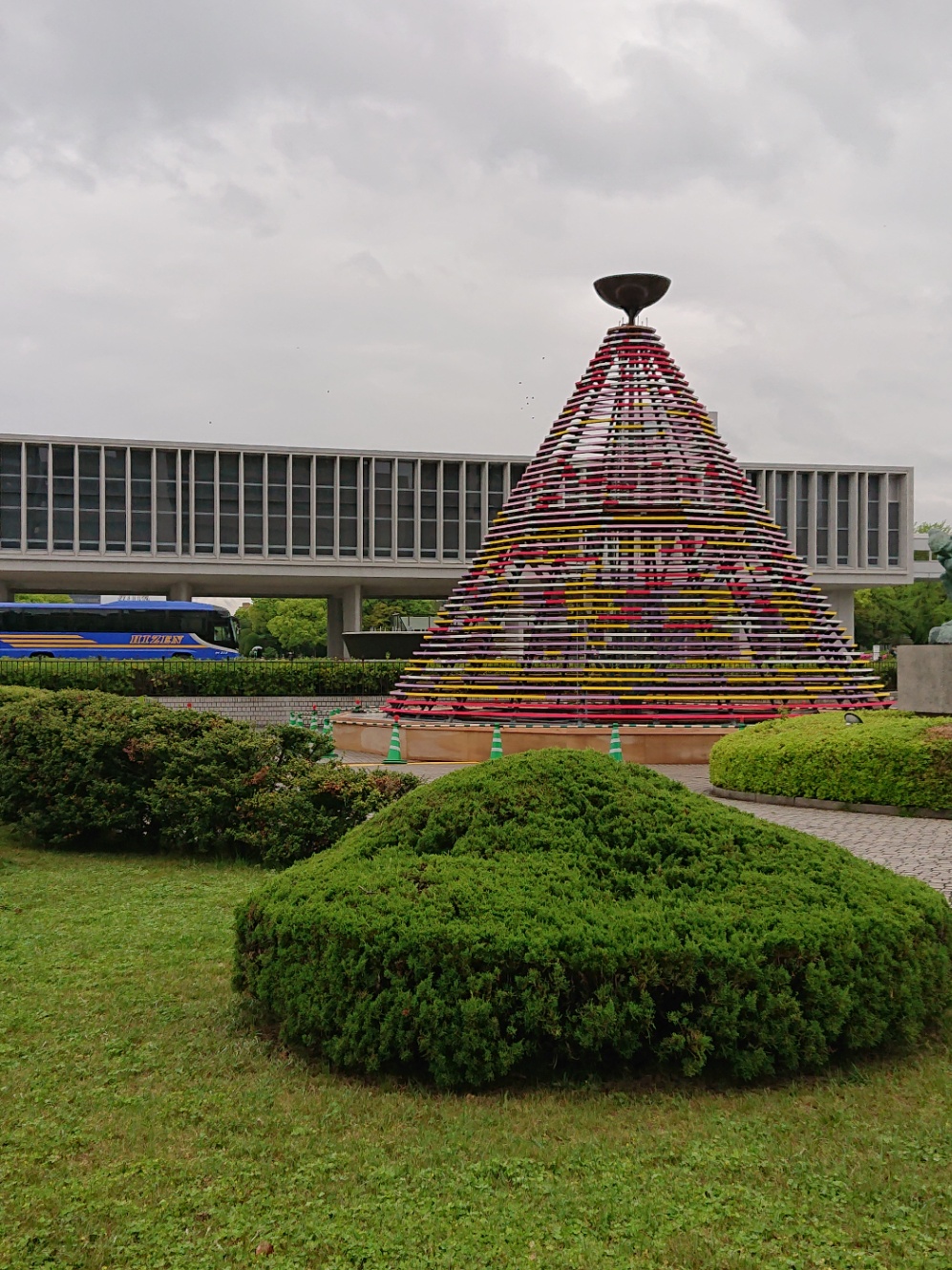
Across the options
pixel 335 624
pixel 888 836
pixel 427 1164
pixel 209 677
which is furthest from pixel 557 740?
pixel 335 624

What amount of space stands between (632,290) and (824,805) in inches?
453

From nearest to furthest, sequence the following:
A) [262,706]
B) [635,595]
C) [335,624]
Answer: [635,595]
[262,706]
[335,624]

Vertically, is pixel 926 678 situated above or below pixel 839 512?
below

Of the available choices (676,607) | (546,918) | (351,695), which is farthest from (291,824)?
(351,695)

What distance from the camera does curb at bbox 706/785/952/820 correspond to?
12828 mm

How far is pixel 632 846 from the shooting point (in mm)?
5320

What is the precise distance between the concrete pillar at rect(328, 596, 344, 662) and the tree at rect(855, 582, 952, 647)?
109 feet

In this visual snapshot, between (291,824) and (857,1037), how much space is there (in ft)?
18.8

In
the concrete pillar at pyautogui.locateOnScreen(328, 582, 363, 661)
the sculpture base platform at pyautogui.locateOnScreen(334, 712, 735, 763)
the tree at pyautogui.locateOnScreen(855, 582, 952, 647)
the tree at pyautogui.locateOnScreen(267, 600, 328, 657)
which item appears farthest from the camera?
the tree at pyautogui.locateOnScreen(267, 600, 328, 657)

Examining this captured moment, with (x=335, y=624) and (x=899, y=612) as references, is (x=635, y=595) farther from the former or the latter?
(x=899, y=612)

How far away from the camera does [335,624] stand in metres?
62.1

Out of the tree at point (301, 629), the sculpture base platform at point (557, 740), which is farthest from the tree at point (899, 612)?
the sculpture base platform at point (557, 740)

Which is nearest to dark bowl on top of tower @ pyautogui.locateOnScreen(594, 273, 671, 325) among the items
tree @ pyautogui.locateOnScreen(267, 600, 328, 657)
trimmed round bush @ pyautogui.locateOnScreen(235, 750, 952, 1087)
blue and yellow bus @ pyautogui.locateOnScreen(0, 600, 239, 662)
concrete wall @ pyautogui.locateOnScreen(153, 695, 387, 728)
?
concrete wall @ pyautogui.locateOnScreen(153, 695, 387, 728)

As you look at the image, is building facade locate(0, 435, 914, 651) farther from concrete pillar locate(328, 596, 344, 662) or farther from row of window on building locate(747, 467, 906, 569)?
concrete pillar locate(328, 596, 344, 662)
